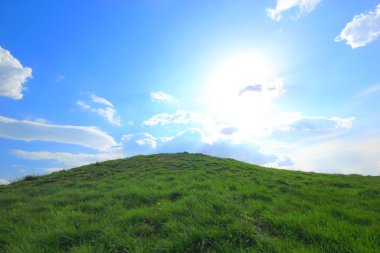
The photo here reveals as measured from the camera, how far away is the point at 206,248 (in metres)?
4.91

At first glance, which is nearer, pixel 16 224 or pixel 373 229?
pixel 373 229

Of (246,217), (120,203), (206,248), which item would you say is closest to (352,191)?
(246,217)

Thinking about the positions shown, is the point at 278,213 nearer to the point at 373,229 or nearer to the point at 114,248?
the point at 373,229

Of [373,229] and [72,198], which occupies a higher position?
[72,198]

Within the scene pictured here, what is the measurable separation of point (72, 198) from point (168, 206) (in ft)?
15.7

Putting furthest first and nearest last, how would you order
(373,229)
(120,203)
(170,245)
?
(120,203), (373,229), (170,245)

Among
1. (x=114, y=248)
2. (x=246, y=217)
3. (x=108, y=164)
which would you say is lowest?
(x=114, y=248)

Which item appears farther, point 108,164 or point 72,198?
point 108,164

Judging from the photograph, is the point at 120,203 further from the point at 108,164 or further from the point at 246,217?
the point at 108,164

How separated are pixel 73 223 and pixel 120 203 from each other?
79.5 inches

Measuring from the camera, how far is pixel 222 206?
7.20m

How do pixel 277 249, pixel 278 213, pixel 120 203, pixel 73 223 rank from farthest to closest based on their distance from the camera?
pixel 120 203
pixel 278 213
pixel 73 223
pixel 277 249

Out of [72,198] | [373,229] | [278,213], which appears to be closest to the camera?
[373,229]


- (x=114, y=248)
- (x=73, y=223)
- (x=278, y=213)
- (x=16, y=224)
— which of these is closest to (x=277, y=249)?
(x=278, y=213)
